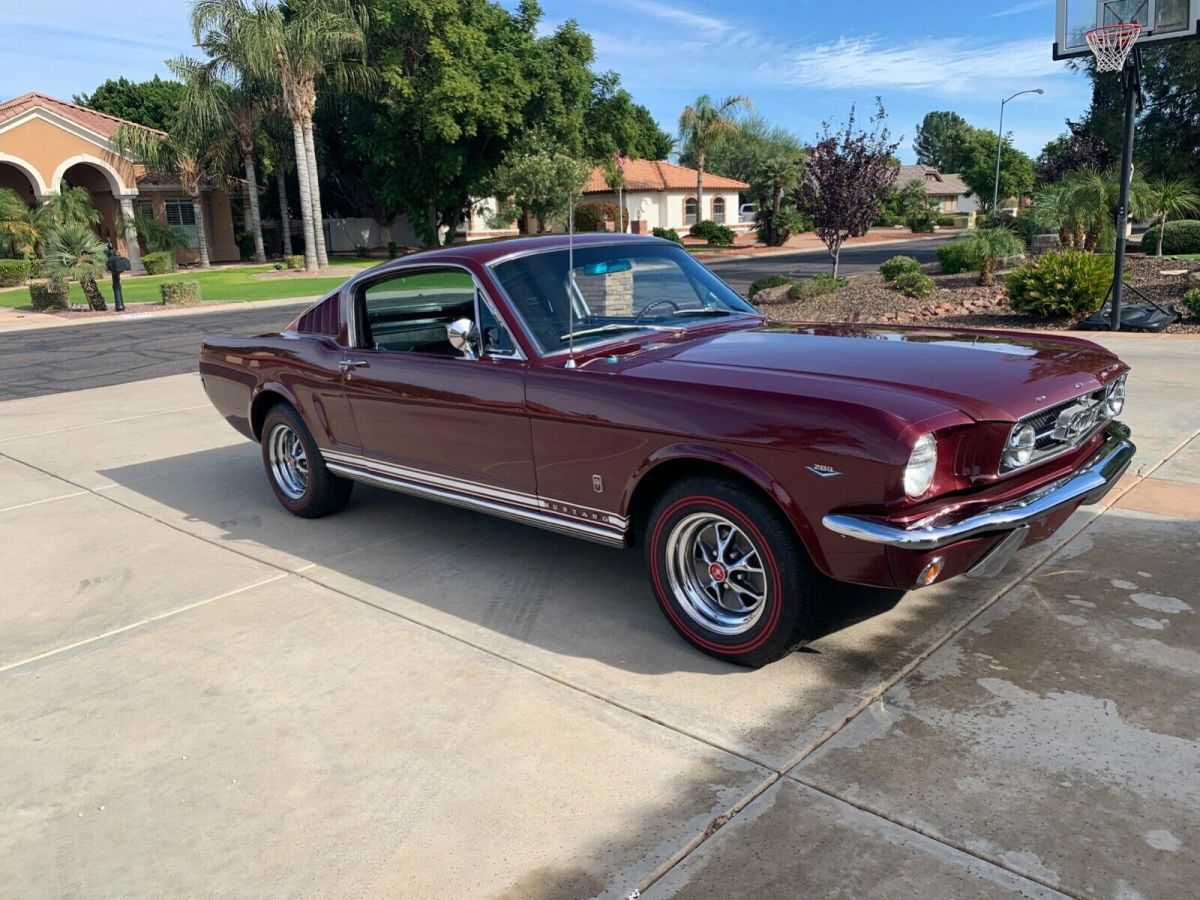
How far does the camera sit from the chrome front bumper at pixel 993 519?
3.22m

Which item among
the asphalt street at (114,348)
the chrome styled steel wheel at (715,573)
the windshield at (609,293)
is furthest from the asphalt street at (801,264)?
the chrome styled steel wheel at (715,573)

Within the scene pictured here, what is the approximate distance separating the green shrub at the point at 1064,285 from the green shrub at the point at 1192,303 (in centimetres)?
96

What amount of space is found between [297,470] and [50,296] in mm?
23452

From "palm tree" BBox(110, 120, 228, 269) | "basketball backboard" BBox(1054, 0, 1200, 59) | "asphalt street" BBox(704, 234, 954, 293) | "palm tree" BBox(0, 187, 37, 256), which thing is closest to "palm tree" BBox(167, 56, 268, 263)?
"palm tree" BBox(110, 120, 228, 269)

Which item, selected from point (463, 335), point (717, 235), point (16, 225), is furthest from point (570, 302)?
point (717, 235)

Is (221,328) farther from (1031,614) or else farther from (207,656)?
(1031,614)

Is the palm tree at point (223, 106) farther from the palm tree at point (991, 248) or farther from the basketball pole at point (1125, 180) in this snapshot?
the basketball pole at point (1125, 180)

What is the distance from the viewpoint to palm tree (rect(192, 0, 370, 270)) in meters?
33.2

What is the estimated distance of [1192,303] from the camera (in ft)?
41.2

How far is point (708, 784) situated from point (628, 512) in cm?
130

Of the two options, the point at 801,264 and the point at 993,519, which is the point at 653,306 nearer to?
the point at 993,519

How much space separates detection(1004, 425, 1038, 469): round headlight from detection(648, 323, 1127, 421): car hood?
0.09 metres

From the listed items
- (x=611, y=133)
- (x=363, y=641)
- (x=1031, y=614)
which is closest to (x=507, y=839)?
(x=363, y=641)

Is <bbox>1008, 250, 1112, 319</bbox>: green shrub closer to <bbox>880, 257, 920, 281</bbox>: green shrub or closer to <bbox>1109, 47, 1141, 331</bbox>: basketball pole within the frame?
<bbox>1109, 47, 1141, 331</bbox>: basketball pole
